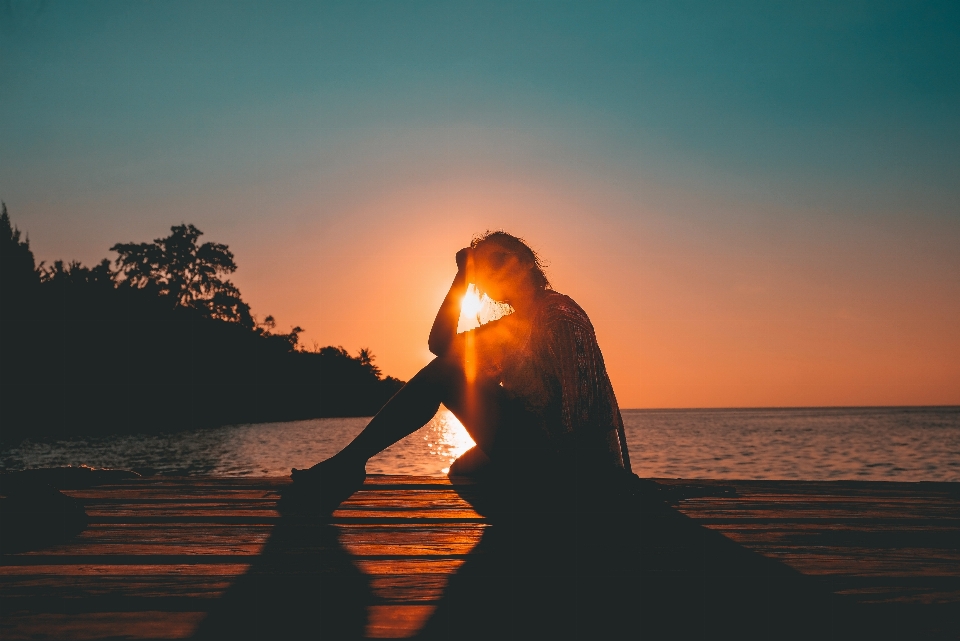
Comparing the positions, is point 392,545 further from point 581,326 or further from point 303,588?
point 581,326

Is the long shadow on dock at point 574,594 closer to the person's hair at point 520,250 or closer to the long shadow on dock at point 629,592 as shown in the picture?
the long shadow on dock at point 629,592

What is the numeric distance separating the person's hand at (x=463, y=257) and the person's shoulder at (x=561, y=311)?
607 millimetres

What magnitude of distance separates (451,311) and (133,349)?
41576 millimetres

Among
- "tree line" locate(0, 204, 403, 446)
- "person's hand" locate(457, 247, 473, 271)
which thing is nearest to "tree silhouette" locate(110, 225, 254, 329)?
"tree line" locate(0, 204, 403, 446)

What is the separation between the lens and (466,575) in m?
2.09

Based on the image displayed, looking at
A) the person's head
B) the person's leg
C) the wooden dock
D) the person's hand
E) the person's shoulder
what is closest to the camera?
the wooden dock

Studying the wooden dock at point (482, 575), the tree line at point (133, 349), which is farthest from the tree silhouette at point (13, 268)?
the wooden dock at point (482, 575)

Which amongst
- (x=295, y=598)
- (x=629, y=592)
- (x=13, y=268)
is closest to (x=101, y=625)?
(x=295, y=598)

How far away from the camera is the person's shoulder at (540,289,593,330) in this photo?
3.03 m

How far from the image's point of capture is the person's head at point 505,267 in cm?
336

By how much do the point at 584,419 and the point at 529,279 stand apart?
0.78 meters

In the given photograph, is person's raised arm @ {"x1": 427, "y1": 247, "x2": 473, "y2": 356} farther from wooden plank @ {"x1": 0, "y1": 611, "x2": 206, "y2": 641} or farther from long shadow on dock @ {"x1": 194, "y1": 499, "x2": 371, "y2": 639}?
wooden plank @ {"x1": 0, "y1": 611, "x2": 206, "y2": 641}

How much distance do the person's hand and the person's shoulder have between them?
607 millimetres

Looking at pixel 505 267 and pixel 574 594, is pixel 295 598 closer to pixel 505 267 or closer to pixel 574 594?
pixel 574 594
